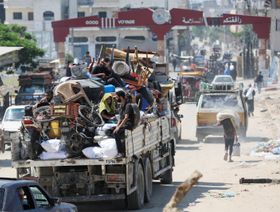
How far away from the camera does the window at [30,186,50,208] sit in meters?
15.1

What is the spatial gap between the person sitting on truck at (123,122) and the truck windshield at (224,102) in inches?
742

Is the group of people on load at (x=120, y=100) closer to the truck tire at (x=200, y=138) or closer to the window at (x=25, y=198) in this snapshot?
the window at (x=25, y=198)

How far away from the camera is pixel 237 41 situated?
18300 cm

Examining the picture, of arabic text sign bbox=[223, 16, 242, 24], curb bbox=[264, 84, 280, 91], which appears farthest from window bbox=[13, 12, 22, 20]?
curb bbox=[264, 84, 280, 91]

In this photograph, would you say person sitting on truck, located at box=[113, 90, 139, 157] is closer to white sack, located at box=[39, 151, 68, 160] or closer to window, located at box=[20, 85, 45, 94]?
white sack, located at box=[39, 151, 68, 160]

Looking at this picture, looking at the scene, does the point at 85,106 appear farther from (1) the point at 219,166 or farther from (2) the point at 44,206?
(1) the point at 219,166

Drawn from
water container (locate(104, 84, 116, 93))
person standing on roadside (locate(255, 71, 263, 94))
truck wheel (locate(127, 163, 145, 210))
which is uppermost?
water container (locate(104, 84, 116, 93))

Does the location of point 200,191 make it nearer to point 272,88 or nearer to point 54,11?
point 272,88

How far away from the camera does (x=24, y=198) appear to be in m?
14.7

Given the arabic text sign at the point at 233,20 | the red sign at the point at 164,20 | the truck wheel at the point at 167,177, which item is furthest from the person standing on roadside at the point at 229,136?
the arabic text sign at the point at 233,20

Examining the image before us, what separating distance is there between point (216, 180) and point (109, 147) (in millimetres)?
6868

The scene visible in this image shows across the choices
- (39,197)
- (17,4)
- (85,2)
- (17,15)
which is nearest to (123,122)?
(39,197)

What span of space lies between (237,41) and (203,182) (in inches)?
6226

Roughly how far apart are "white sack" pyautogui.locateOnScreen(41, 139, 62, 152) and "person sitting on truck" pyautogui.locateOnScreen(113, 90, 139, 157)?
40.7 inches
